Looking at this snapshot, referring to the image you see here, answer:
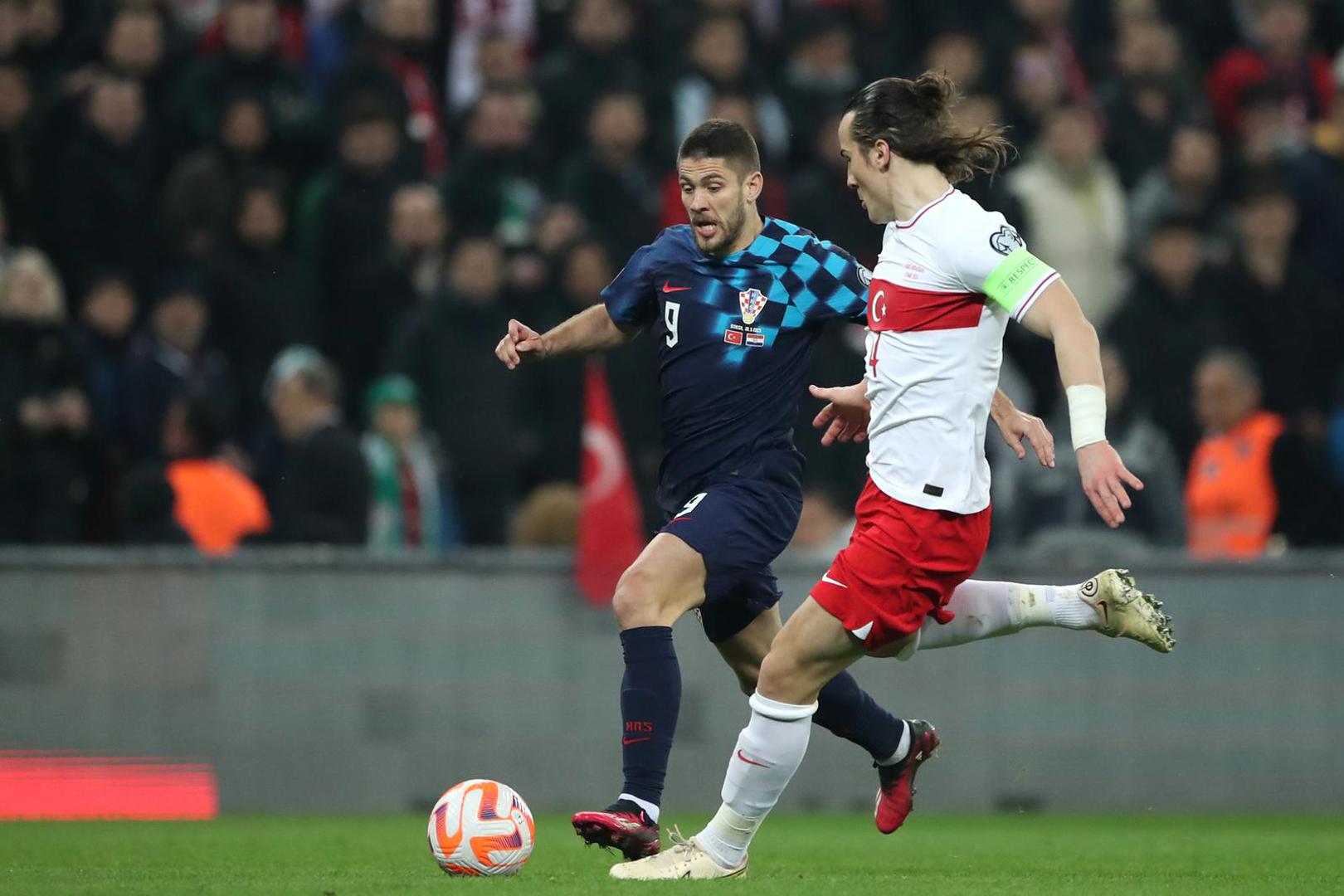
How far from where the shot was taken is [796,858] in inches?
322

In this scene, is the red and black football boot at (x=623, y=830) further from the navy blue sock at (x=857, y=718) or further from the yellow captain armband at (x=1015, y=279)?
→ the yellow captain armband at (x=1015, y=279)

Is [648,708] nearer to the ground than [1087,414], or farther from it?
nearer to the ground

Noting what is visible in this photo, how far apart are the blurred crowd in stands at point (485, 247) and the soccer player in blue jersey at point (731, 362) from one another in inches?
A: 165

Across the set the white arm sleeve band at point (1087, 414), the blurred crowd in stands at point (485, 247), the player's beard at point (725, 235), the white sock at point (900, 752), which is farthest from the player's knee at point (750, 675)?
the blurred crowd in stands at point (485, 247)

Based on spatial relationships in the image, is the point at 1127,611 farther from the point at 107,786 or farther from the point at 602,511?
the point at 107,786

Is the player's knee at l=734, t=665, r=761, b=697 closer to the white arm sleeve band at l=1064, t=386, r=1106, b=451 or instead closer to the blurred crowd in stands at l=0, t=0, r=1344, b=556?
the white arm sleeve band at l=1064, t=386, r=1106, b=451

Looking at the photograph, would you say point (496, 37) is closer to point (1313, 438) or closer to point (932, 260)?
point (1313, 438)

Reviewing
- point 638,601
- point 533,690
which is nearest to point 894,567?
point 638,601

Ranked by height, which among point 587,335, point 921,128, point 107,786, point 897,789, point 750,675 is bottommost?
point 107,786

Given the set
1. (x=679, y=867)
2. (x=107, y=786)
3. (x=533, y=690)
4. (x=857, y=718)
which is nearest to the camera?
(x=679, y=867)

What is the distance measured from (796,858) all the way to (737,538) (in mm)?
1620

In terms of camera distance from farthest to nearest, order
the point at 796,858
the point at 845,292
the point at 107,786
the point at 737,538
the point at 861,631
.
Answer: the point at 107,786
the point at 796,858
the point at 845,292
the point at 737,538
the point at 861,631

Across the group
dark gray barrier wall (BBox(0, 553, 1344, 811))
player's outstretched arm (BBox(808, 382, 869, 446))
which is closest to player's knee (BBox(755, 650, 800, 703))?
player's outstretched arm (BBox(808, 382, 869, 446))

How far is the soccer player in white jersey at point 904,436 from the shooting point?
6.56 meters
